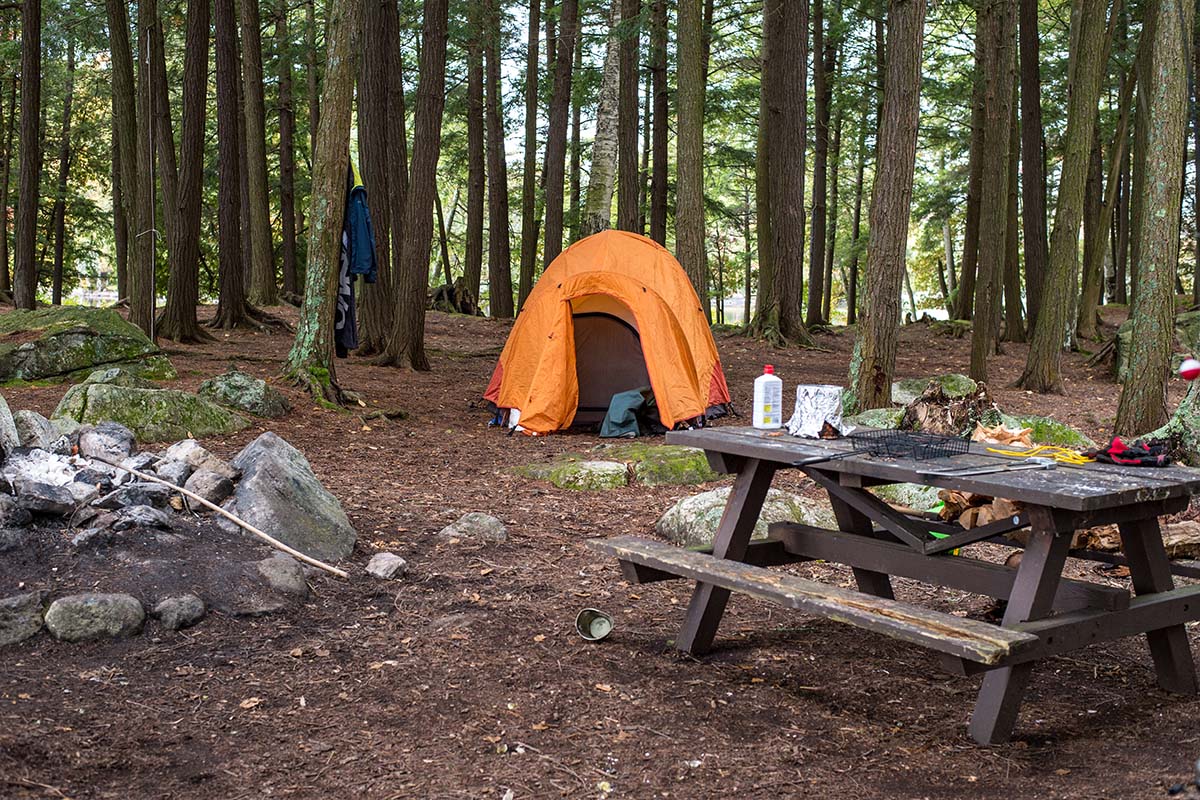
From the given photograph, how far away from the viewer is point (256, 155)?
16.8 meters

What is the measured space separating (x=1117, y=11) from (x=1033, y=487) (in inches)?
520

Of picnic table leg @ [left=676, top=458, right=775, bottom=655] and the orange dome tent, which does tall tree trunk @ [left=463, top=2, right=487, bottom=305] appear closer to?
the orange dome tent

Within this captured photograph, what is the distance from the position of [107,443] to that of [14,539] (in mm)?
1116

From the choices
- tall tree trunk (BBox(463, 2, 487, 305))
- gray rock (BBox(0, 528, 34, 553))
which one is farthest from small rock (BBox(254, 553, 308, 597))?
tall tree trunk (BBox(463, 2, 487, 305))

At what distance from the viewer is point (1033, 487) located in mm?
3189

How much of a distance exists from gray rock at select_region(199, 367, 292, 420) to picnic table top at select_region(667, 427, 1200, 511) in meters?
5.45

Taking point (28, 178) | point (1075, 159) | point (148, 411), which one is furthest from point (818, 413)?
point (28, 178)

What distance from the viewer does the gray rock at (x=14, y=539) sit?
14.8 ft

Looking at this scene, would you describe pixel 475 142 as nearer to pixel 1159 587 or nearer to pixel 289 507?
pixel 289 507

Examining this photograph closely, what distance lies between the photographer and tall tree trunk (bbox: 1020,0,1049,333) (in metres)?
13.7

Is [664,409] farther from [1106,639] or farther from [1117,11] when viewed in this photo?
[1117,11]

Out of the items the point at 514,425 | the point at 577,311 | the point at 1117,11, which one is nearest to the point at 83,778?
the point at 514,425

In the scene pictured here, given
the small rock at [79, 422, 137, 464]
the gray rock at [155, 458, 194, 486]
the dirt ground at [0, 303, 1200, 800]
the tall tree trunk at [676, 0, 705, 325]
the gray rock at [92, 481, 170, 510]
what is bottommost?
the dirt ground at [0, 303, 1200, 800]

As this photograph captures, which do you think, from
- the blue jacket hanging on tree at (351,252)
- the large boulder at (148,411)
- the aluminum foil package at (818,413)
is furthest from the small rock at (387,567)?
the blue jacket hanging on tree at (351,252)
